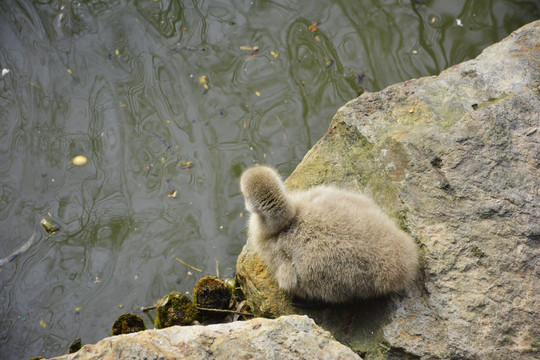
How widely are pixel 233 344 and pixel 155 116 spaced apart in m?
3.28

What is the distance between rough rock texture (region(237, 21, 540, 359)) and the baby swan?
18 centimetres

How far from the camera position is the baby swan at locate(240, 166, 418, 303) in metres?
3.10

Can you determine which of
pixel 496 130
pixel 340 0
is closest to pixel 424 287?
pixel 496 130

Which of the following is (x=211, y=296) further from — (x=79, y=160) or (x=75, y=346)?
(x=79, y=160)

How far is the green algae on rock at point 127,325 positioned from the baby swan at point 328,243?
1415 millimetres

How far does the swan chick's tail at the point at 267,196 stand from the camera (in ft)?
10.7

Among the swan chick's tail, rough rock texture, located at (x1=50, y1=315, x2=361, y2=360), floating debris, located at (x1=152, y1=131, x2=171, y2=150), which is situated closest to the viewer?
rough rock texture, located at (x1=50, y1=315, x2=361, y2=360)

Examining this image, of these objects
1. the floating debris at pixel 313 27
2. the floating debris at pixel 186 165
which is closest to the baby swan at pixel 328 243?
the floating debris at pixel 186 165

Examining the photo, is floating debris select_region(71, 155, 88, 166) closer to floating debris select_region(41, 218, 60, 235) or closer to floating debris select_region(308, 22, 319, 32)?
floating debris select_region(41, 218, 60, 235)

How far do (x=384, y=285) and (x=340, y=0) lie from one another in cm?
367

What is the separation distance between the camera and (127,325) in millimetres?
4066

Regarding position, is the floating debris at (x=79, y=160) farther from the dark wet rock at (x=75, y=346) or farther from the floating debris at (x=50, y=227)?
the dark wet rock at (x=75, y=346)

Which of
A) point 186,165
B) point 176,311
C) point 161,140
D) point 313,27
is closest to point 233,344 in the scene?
point 176,311

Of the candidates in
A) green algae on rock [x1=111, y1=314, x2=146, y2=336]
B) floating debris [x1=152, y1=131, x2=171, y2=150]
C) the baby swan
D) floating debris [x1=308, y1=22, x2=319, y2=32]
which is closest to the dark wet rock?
green algae on rock [x1=111, y1=314, x2=146, y2=336]
